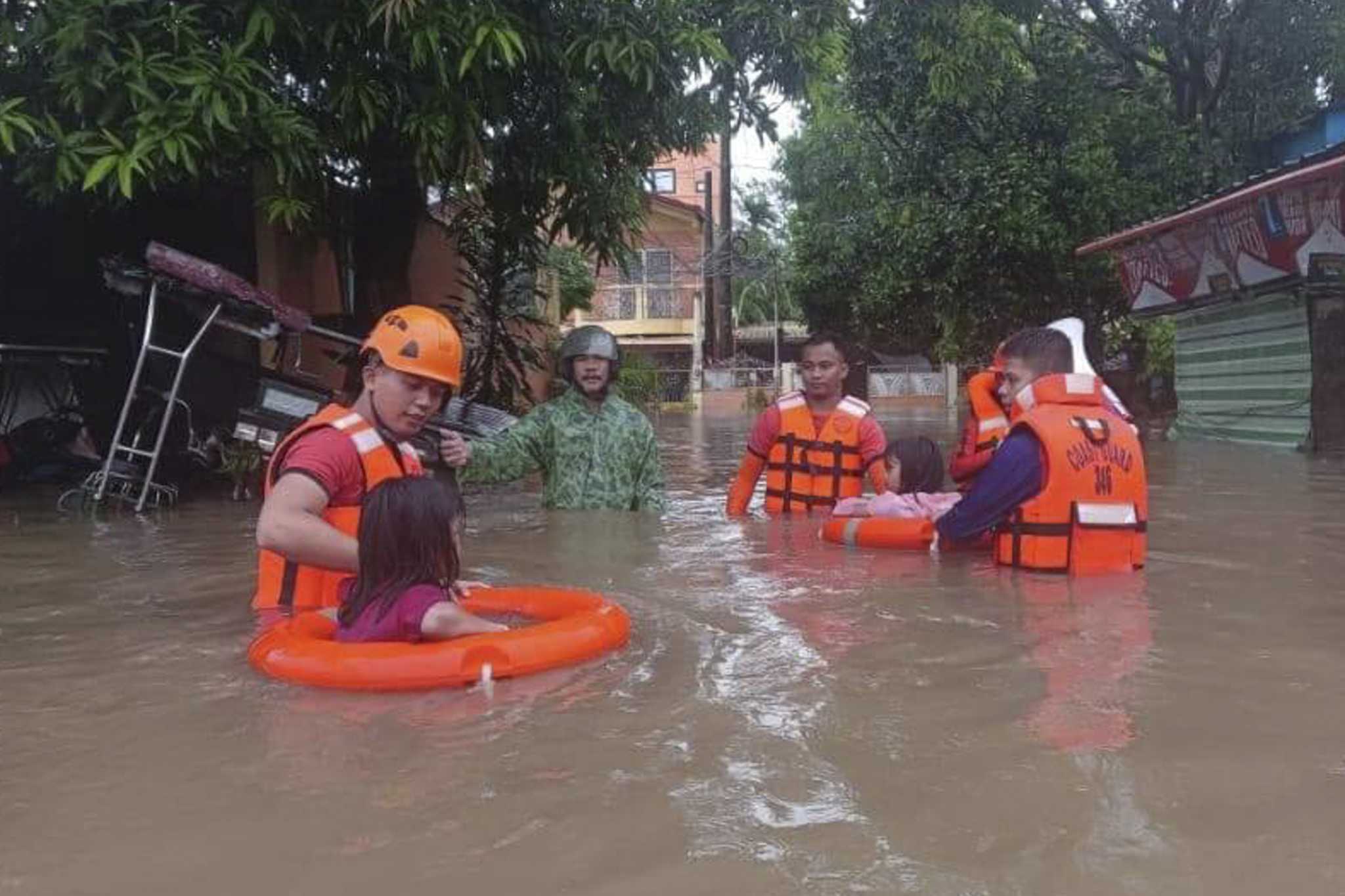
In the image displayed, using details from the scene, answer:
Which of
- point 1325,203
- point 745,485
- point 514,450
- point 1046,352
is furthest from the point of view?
point 1325,203

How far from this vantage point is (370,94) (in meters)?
7.40

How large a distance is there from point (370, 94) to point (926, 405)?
1175 inches

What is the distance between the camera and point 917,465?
6320mm

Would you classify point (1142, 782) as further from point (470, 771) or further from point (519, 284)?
point (519, 284)

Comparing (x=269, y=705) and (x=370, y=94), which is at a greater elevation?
(x=370, y=94)

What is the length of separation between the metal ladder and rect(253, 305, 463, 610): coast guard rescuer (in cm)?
434

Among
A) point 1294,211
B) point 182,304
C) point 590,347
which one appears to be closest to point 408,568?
point 590,347

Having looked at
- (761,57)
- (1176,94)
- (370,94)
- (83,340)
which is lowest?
(83,340)

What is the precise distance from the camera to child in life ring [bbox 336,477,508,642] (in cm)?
349

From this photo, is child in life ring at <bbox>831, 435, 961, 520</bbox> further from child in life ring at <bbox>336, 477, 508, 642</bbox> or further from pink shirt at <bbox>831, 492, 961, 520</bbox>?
child in life ring at <bbox>336, 477, 508, 642</bbox>

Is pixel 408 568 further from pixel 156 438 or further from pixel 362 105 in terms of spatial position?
pixel 156 438

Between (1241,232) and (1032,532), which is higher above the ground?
(1241,232)

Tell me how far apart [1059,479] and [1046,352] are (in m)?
0.56

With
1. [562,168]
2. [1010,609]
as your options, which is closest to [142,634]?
[1010,609]
